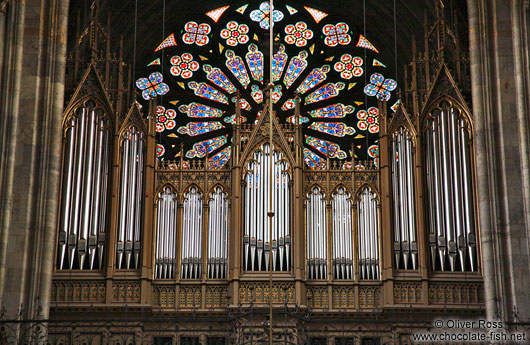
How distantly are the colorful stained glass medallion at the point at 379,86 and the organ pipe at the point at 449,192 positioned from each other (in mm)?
4404

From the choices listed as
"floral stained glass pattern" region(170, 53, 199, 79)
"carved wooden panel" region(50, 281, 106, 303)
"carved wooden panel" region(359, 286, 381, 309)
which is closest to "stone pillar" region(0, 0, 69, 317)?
"carved wooden panel" region(50, 281, 106, 303)

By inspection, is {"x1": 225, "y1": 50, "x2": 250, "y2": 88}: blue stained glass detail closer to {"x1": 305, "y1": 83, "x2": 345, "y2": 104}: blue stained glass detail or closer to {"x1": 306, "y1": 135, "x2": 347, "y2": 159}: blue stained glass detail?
{"x1": 305, "y1": 83, "x2": 345, "y2": 104}: blue stained glass detail

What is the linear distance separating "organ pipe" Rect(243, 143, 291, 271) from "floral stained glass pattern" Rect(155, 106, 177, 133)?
14.1ft

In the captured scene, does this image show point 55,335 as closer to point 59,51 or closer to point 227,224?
point 227,224

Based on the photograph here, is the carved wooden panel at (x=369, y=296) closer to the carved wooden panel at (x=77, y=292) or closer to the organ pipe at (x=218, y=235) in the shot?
the organ pipe at (x=218, y=235)

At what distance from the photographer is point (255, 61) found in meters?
24.3

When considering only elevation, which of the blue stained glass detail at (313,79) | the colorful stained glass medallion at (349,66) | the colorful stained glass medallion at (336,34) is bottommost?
the blue stained glass detail at (313,79)

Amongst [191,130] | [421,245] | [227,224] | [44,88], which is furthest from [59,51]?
[421,245]

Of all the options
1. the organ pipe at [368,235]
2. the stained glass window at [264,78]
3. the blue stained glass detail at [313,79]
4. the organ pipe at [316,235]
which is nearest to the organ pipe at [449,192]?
the organ pipe at [368,235]

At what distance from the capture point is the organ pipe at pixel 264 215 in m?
18.7

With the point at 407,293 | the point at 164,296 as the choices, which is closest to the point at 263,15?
the point at 164,296

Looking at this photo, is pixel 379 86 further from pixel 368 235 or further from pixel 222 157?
pixel 368 235

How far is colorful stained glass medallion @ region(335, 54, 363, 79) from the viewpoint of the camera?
24.2 m

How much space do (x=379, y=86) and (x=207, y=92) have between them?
4.37 metres
